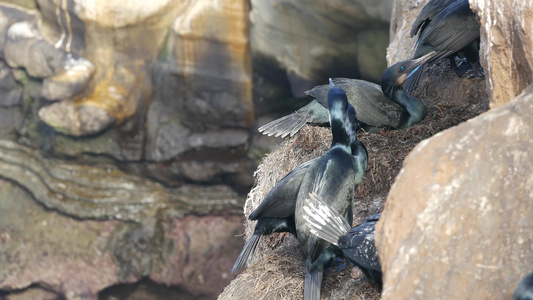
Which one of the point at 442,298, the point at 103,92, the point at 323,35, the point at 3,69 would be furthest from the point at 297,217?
the point at 3,69

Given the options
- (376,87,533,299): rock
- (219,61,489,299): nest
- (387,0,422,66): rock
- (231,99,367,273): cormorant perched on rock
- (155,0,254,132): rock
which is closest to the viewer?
(376,87,533,299): rock

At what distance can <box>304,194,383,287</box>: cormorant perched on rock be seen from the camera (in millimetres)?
2447

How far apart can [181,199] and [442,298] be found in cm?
637

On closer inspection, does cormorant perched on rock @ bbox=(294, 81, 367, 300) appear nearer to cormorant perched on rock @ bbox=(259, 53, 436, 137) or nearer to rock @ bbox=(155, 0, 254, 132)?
cormorant perched on rock @ bbox=(259, 53, 436, 137)

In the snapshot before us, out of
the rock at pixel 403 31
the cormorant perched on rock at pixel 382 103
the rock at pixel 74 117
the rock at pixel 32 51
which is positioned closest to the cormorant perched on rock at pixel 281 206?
the cormorant perched on rock at pixel 382 103

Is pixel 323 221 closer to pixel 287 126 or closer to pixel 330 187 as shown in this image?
pixel 330 187

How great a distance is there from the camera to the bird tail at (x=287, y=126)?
4.02m

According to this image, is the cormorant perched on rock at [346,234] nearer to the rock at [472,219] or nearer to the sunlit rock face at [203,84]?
the rock at [472,219]

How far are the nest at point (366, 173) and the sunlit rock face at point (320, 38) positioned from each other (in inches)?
96.2

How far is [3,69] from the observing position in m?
7.41

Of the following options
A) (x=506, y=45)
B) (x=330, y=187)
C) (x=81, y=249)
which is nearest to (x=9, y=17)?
(x=81, y=249)

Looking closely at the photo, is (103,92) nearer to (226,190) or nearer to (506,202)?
(226,190)

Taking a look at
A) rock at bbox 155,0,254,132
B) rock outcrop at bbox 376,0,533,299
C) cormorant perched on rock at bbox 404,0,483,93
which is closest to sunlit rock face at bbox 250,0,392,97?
rock at bbox 155,0,254,132

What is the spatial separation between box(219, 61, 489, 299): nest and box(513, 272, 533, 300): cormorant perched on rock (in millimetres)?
1029
